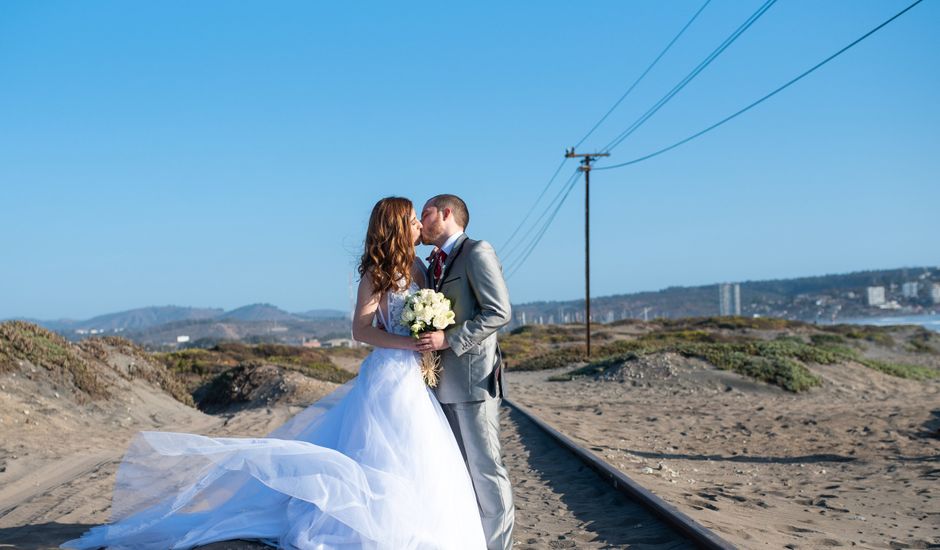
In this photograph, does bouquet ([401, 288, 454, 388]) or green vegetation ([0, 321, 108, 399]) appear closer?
bouquet ([401, 288, 454, 388])

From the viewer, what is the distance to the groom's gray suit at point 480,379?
16.8 feet

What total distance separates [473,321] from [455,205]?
741 millimetres

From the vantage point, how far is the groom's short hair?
17.4ft

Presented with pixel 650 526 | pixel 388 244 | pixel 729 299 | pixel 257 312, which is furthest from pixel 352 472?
pixel 257 312

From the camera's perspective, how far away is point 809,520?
24.0 ft

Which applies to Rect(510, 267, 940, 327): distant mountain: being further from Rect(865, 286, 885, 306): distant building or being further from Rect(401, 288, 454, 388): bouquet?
Rect(401, 288, 454, 388): bouquet

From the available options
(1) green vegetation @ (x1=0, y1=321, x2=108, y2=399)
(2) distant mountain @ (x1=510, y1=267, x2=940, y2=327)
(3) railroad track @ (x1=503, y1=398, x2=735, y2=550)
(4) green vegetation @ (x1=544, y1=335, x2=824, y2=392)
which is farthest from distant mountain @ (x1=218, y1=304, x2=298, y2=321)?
(3) railroad track @ (x1=503, y1=398, x2=735, y2=550)

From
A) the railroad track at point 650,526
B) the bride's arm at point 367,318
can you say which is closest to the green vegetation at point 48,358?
the railroad track at point 650,526

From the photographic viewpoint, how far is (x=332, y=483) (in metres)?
4.74

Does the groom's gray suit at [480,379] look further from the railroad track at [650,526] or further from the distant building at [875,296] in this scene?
the distant building at [875,296]

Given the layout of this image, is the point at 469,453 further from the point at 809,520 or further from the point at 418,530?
the point at 809,520

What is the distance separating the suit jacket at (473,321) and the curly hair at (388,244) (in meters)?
0.29

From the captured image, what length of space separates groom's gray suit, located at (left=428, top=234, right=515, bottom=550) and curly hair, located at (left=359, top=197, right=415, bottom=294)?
290 millimetres

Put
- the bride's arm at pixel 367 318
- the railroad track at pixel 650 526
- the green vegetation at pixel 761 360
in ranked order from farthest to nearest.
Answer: the green vegetation at pixel 761 360
the railroad track at pixel 650 526
the bride's arm at pixel 367 318
